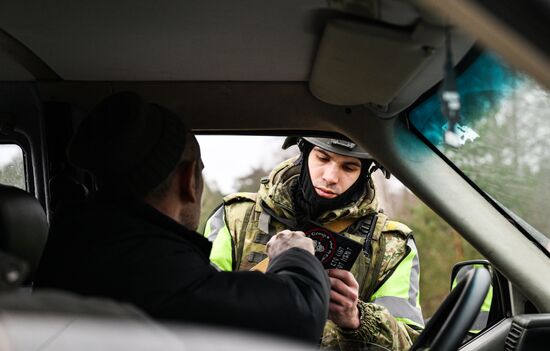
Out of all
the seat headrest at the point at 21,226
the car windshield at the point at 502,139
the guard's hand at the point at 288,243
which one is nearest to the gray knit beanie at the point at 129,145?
the seat headrest at the point at 21,226

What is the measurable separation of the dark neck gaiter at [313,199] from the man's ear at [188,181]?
1.36 metres

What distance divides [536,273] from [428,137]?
571 millimetres

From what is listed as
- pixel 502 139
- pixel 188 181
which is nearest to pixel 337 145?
pixel 502 139

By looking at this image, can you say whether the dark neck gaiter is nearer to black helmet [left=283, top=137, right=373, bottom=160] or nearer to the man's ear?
black helmet [left=283, top=137, right=373, bottom=160]

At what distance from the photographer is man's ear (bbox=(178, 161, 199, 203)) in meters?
2.40

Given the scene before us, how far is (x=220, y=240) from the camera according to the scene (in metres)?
3.85

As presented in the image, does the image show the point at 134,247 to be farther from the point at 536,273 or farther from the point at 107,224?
the point at 536,273

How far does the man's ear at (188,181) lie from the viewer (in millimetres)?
2404

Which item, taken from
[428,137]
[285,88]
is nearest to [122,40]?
[285,88]

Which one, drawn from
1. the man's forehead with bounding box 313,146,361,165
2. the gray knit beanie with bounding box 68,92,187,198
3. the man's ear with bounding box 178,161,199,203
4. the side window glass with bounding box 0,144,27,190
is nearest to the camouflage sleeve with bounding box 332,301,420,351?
the man's forehead with bounding box 313,146,361,165

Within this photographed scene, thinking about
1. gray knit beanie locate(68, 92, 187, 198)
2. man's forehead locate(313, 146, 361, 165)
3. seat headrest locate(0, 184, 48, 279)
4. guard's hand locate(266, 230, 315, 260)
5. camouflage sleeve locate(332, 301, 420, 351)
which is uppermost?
gray knit beanie locate(68, 92, 187, 198)

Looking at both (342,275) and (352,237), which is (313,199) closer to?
(352,237)

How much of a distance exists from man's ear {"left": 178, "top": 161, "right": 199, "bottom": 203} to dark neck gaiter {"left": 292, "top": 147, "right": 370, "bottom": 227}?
4.47 feet

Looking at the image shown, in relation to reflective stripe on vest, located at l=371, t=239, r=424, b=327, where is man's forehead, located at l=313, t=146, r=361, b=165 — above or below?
above
